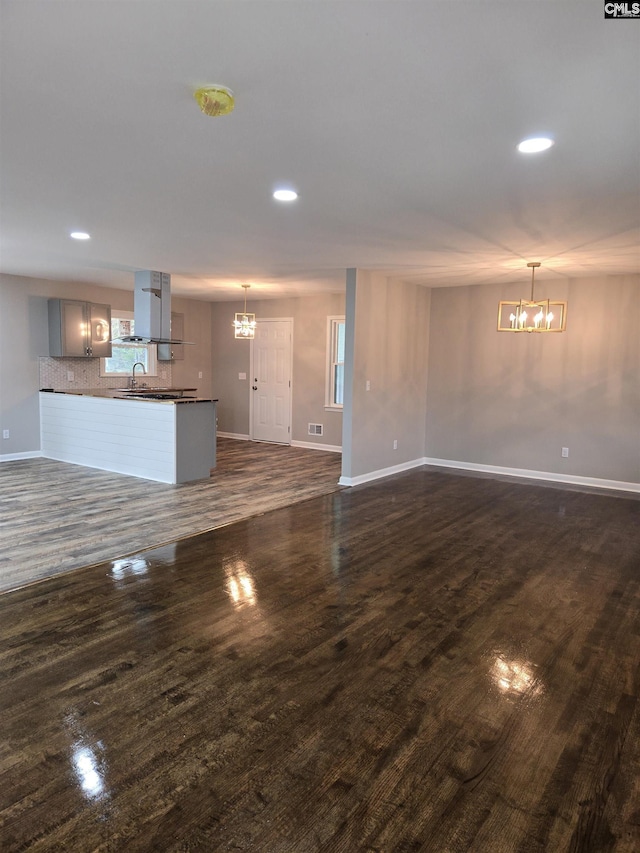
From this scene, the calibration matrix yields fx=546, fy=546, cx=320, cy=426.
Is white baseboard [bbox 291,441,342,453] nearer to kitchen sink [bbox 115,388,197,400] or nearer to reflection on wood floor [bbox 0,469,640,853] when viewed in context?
kitchen sink [bbox 115,388,197,400]

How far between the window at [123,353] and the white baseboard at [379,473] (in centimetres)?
401

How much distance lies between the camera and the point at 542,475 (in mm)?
7203

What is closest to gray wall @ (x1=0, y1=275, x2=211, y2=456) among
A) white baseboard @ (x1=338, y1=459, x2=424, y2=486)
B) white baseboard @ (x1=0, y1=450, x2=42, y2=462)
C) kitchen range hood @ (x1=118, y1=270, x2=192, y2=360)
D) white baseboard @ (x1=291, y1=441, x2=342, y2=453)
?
white baseboard @ (x1=0, y1=450, x2=42, y2=462)

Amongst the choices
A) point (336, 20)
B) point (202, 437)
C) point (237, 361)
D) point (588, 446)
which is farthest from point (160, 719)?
point (237, 361)

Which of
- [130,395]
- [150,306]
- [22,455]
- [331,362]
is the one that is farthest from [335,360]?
[22,455]

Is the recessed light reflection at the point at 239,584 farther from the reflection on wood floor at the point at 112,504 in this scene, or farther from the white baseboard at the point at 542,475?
the white baseboard at the point at 542,475

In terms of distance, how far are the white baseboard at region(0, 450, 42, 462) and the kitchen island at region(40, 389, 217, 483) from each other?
1.41 feet

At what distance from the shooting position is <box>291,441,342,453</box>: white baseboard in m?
8.95

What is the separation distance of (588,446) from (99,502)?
5783 millimetres

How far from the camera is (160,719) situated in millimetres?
2188

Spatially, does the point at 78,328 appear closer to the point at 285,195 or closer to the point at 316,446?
the point at 316,446

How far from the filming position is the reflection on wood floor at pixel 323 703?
1707 millimetres

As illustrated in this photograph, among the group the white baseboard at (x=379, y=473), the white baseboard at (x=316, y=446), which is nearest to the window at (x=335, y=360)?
the white baseboard at (x=316, y=446)

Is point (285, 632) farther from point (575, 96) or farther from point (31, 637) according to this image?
point (575, 96)
